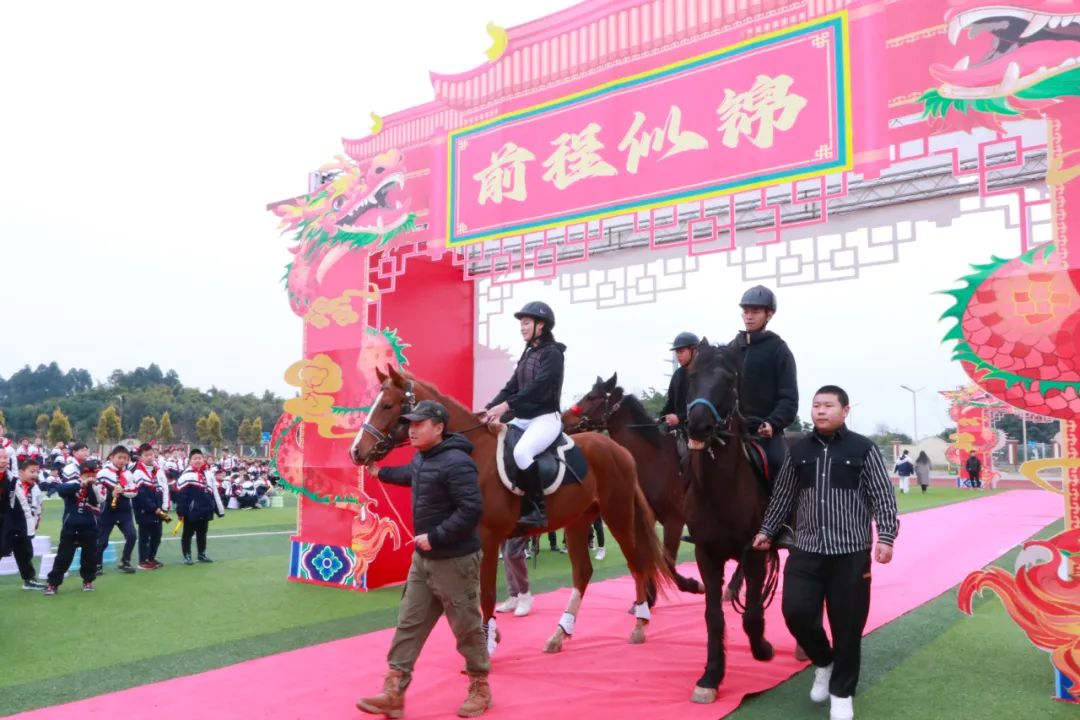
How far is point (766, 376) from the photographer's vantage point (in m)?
4.60

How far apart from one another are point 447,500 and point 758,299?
2.40 metres

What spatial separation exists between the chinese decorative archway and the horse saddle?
77.7 inches

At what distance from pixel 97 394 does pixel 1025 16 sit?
6509cm

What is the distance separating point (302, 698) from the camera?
4.04 meters

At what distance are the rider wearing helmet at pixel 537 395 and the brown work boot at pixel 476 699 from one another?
1.22m

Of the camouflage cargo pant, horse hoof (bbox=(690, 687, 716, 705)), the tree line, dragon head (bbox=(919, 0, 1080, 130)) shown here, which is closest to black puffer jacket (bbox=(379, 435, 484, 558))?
the camouflage cargo pant

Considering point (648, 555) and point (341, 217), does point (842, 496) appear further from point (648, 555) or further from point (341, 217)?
point (341, 217)

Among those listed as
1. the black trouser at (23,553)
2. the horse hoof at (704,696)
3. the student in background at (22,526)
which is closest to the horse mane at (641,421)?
the horse hoof at (704,696)

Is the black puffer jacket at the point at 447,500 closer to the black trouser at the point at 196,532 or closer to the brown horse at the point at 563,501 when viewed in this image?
the brown horse at the point at 563,501

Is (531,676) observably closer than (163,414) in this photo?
Yes

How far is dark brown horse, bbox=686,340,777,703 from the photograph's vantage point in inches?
156

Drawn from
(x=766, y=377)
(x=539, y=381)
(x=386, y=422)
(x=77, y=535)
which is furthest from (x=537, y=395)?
(x=77, y=535)

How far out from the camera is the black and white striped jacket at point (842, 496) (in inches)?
144

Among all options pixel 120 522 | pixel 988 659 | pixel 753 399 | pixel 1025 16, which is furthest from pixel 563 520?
pixel 120 522
